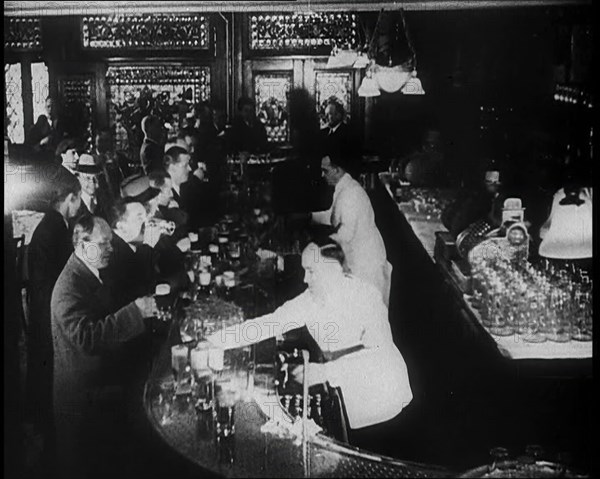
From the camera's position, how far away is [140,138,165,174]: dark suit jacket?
327 cm

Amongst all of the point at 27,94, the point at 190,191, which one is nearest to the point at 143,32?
the point at 27,94

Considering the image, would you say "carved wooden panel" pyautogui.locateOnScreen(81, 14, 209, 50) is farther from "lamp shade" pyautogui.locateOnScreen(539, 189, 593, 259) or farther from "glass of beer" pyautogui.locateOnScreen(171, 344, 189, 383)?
"lamp shade" pyautogui.locateOnScreen(539, 189, 593, 259)

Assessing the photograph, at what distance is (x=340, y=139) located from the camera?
10.6 ft

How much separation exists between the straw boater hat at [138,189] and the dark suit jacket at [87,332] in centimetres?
25

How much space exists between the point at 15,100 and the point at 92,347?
77cm

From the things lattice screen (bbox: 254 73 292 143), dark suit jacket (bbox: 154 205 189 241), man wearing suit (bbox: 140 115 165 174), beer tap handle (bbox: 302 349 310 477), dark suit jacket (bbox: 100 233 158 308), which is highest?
lattice screen (bbox: 254 73 292 143)

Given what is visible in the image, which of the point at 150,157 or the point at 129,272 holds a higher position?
the point at 150,157

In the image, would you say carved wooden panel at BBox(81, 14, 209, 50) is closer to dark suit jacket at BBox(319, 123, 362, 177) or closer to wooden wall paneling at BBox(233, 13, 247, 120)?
wooden wall paneling at BBox(233, 13, 247, 120)

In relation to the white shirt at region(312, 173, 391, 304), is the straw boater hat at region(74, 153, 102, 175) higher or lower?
higher

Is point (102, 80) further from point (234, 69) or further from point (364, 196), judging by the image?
point (364, 196)

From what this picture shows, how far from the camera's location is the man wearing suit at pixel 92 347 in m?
3.28

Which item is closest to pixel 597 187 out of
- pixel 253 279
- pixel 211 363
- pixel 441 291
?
pixel 441 291

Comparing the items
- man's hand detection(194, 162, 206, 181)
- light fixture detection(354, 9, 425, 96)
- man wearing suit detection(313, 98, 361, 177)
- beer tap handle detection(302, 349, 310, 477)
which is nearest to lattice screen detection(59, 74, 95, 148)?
man's hand detection(194, 162, 206, 181)

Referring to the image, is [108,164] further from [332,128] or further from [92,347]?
[332,128]
